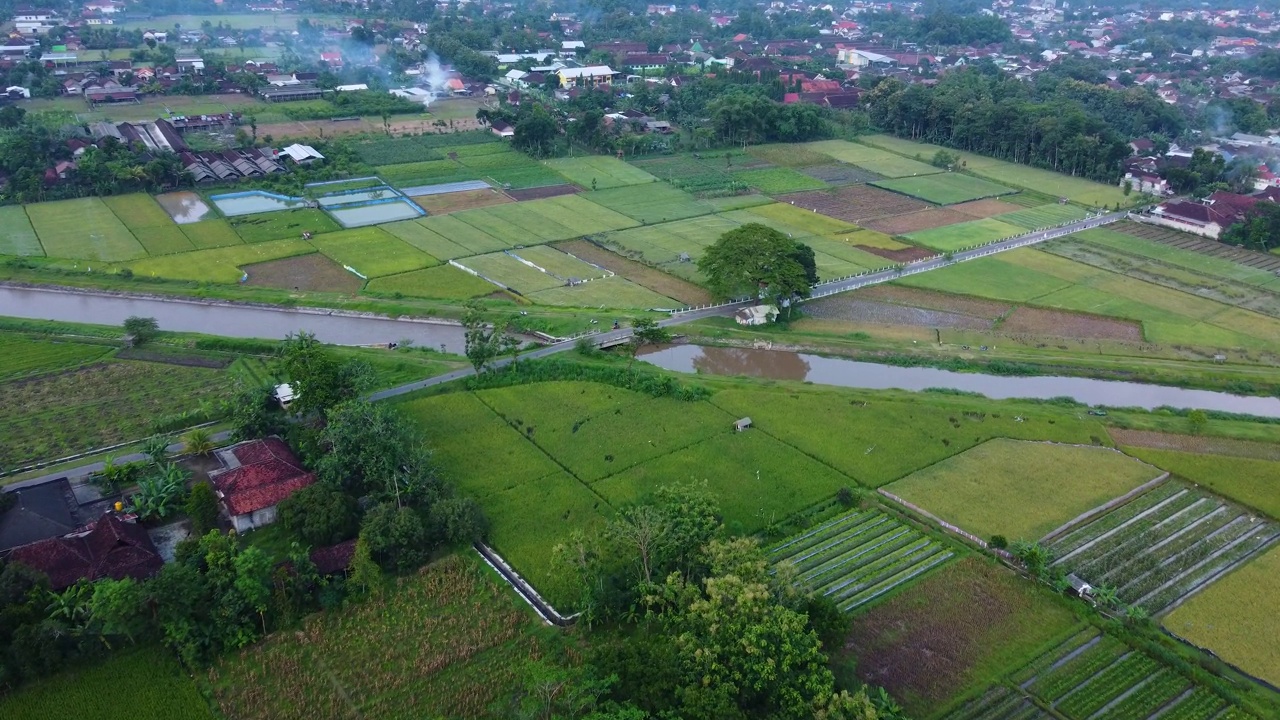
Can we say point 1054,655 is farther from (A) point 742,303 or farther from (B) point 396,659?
(A) point 742,303

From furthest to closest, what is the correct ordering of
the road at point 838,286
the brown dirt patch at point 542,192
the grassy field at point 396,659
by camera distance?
the brown dirt patch at point 542,192, the road at point 838,286, the grassy field at point 396,659

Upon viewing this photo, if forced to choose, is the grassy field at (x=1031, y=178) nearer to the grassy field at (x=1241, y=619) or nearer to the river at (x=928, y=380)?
the river at (x=928, y=380)

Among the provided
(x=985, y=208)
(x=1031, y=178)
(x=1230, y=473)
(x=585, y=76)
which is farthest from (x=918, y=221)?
(x=585, y=76)

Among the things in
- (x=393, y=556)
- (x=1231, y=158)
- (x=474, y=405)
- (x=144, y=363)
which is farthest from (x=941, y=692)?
(x=1231, y=158)

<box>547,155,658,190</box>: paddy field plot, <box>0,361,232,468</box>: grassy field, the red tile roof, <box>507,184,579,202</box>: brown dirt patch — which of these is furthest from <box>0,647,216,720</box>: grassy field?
<box>547,155,658,190</box>: paddy field plot

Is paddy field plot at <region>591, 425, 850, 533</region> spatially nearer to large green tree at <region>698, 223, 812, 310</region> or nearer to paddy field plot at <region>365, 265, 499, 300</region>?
large green tree at <region>698, 223, 812, 310</region>

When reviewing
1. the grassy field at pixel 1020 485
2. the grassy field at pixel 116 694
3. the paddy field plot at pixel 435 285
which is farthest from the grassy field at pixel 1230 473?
the grassy field at pixel 116 694
